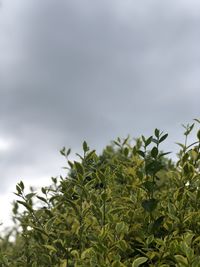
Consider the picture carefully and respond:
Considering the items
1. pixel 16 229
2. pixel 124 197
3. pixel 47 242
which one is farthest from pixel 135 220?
pixel 16 229

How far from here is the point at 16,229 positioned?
8.77 metres

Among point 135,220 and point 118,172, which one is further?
point 118,172

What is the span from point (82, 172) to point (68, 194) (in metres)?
0.24

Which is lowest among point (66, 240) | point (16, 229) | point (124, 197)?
point (66, 240)

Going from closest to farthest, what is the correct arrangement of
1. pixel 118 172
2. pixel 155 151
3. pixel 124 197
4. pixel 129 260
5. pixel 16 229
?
pixel 129 260
pixel 155 151
pixel 124 197
pixel 118 172
pixel 16 229

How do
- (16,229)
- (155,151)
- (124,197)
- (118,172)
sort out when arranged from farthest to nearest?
(16,229) → (118,172) → (124,197) → (155,151)

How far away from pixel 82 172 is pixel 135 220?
0.65 metres

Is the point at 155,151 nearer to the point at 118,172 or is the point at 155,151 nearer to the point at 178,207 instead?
the point at 178,207

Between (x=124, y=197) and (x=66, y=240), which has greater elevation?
(x=124, y=197)

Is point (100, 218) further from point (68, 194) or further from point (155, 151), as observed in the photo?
point (155, 151)

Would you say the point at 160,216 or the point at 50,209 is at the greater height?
the point at 50,209

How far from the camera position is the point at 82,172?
452 cm

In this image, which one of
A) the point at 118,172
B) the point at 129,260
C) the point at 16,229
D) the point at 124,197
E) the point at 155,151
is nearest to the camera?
the point at 129,260

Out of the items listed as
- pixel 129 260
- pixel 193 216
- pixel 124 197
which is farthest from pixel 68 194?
pixel 193 216
